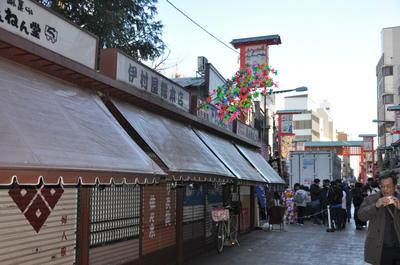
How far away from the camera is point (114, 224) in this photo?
8.03 metres

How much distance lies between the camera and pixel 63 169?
4.80m

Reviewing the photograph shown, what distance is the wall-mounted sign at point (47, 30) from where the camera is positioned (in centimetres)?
598

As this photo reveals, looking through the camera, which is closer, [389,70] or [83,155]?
[83,155]

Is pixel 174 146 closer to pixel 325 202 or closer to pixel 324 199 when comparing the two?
pixel 324 199

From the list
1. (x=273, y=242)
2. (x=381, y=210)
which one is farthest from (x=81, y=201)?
(x=273, y=242)

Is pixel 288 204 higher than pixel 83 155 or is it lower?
lower

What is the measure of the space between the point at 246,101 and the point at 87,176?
24.9 feet

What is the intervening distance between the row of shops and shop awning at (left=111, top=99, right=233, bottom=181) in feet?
0.11

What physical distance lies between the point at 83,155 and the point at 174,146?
4061 mm

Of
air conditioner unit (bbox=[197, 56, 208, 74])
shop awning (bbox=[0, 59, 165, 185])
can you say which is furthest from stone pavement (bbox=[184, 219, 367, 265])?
air conditioner unit (bbox=[197, 56, 208, 74])

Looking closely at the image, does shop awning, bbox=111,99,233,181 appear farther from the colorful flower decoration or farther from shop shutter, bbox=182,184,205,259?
the colorful flower decoration

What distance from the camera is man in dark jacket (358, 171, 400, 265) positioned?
5.17m

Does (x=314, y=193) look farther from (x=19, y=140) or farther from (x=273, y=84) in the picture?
(x=19, y=140)

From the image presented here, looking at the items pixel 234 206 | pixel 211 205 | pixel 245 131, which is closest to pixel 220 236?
pixel 211 205
